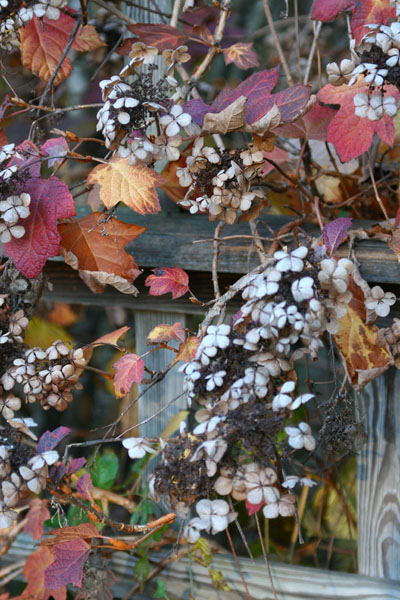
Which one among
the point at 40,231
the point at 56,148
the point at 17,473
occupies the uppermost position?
the point at 56,148

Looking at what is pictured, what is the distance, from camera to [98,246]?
1.04 meters

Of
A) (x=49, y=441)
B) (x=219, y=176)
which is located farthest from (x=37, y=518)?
(x=219, y=176)

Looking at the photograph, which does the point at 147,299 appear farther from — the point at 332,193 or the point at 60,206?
the point at 332,193

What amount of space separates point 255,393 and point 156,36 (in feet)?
2.44

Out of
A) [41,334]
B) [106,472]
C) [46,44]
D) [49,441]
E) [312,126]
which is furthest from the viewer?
[41,334]

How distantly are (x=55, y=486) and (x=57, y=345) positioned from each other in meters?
0.22

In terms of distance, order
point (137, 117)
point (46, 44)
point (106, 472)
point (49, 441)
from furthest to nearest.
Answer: point (106, 472), point (46, 44), point (49, 441), point (137, 117)

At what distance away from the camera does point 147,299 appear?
4.26 feet

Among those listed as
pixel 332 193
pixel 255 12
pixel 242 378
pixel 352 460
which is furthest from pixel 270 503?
pixel 255 12

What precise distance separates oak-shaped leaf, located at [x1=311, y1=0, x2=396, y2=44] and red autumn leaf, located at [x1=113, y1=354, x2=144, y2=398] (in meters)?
0.64

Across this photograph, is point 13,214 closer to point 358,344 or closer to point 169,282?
point 169,282

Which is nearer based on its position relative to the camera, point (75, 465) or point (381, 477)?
point (75, 465)

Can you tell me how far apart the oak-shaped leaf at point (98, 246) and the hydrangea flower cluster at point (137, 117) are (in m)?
0.17

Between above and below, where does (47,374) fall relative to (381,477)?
above
